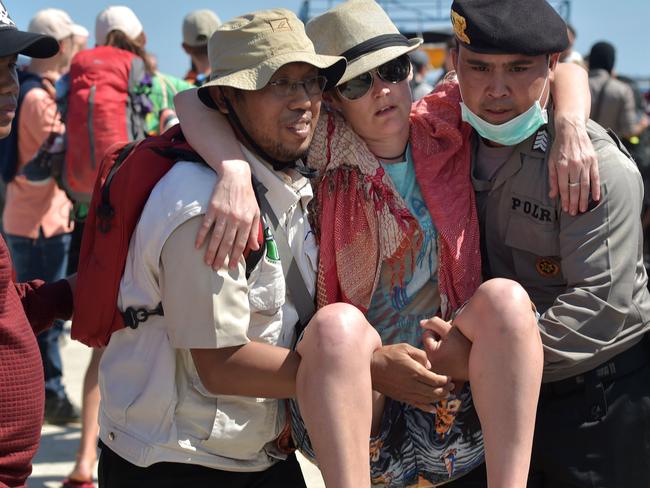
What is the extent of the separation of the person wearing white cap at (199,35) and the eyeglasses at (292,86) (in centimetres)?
376

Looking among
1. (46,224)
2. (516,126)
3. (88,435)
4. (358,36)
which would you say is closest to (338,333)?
(516,126)

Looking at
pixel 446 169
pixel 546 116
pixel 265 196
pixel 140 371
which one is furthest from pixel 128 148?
pixel 546 116

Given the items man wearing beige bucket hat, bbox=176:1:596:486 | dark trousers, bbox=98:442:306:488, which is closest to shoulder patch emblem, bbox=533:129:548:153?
man wearing beige bucket hat, bbox=176:1:596:486

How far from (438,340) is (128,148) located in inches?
41.5

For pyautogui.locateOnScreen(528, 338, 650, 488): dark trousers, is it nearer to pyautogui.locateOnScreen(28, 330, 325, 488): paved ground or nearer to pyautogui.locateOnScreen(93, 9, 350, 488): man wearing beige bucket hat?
pyautogui.locateOnScreen(93, 9, 350, 488): man wearing beige bucket hat

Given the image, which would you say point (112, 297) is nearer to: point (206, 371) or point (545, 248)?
point (206, 371)

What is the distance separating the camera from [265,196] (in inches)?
112

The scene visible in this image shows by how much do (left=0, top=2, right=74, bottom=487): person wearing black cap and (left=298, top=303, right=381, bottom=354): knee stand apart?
679 millimetres

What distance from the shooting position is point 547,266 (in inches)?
119

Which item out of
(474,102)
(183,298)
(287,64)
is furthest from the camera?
(474,102)

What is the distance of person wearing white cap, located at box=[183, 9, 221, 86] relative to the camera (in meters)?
6.58

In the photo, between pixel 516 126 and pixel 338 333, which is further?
pixel 516 126

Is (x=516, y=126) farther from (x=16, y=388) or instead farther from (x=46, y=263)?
(x=46, y=263)

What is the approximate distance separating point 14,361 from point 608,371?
1.66 metres
